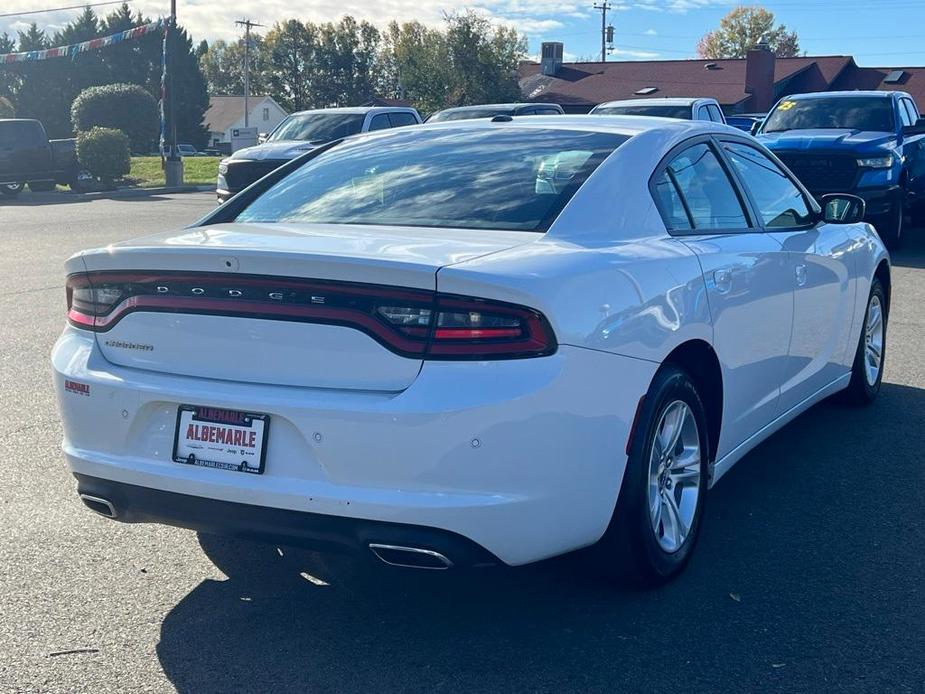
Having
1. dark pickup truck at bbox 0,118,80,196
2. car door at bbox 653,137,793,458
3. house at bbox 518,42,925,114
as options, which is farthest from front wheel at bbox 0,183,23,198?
house at bbox 518,42,925,114

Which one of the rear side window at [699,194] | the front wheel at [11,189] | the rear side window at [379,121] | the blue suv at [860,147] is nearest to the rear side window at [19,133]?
the front wheel at [11,189]

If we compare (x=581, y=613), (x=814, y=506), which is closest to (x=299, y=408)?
(x=581, y=613)

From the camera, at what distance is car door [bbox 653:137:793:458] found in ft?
14.3

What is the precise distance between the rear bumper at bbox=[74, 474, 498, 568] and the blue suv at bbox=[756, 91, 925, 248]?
11572 mm

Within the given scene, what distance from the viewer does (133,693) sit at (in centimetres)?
327

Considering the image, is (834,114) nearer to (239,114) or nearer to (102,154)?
(102,154)

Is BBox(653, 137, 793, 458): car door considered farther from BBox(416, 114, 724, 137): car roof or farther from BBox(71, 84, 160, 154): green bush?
BBox(71, 84, 160, 154): green bush

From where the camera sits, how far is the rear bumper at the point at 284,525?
10.8 ft

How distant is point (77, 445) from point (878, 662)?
2.59m

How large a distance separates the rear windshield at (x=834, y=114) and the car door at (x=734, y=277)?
1116 centimetres

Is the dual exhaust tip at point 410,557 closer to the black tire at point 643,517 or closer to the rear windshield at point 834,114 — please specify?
the black tire at point 643,517

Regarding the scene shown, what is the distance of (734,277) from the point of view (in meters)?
4.47

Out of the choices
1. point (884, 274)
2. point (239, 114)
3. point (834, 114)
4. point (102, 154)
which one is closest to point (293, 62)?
point (239, 114)

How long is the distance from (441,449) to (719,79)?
53936 millimetres
